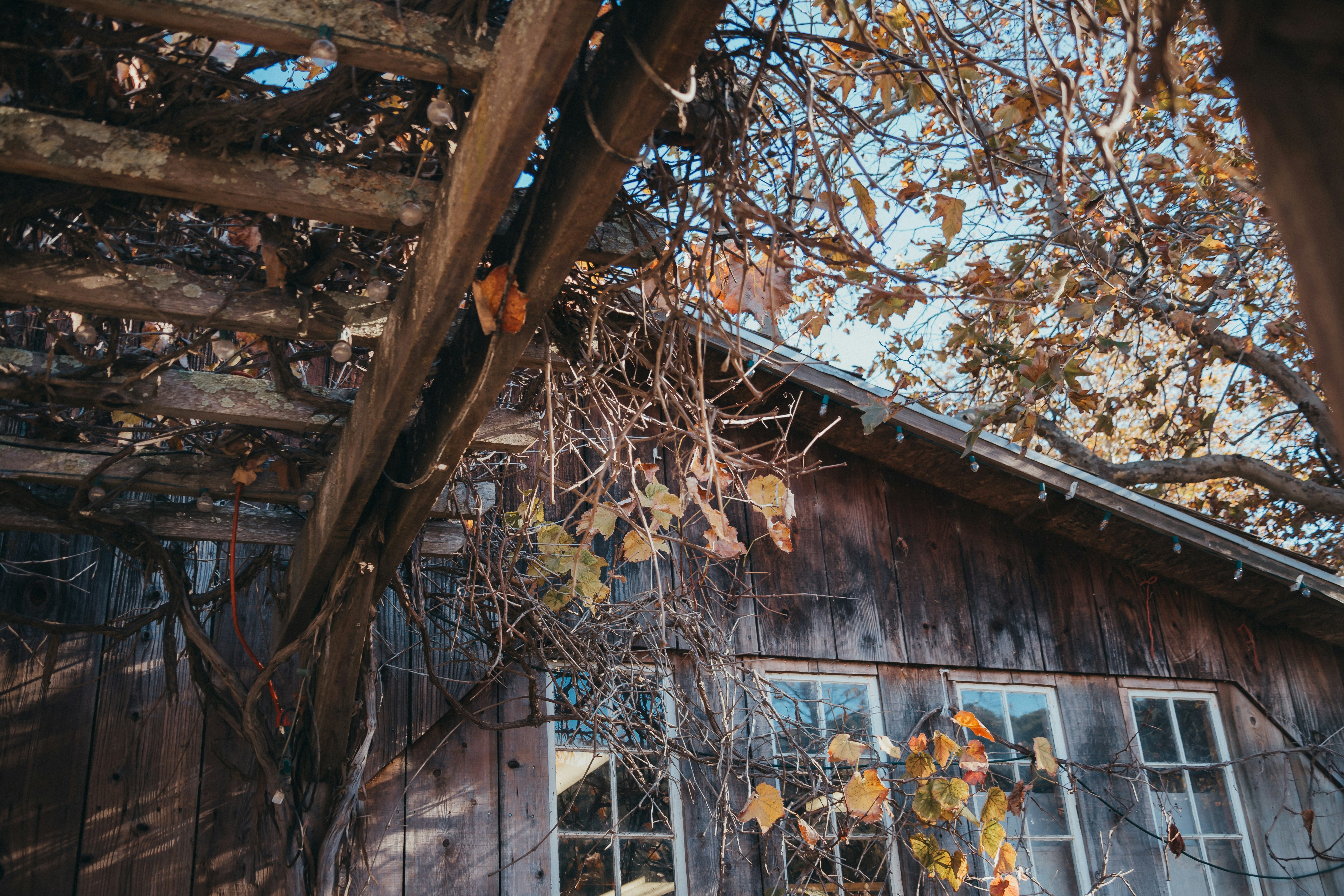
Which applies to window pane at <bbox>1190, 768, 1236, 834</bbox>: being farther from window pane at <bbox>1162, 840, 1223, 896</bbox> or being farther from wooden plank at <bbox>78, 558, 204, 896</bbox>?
wooden plank at <bbox>78, 558, 204, 896</bbox>

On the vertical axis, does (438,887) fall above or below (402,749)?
below

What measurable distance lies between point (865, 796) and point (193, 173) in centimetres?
286

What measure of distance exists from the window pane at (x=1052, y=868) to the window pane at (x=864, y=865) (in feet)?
2.13

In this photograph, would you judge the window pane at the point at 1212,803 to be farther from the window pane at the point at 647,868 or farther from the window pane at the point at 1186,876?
the window pane at the point at 647,868

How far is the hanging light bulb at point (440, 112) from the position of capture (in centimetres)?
146

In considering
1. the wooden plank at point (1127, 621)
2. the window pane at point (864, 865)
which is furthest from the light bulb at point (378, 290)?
the wooden plank at point (1127, 621)

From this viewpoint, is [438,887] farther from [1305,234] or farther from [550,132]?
[1305,234]

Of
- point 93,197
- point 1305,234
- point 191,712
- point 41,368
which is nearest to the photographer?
point 1305,234

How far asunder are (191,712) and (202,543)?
577 mm

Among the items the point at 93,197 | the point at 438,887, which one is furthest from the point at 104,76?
the point at 438,887

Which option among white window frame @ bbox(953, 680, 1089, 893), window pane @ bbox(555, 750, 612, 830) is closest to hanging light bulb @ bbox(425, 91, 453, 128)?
window pane @ bbox(555, 750, 612, 830)

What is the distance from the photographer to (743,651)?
154 inches

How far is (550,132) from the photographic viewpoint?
1.74m

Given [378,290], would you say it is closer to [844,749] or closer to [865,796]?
[844,749]
